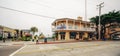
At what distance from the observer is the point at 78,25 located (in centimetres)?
3984

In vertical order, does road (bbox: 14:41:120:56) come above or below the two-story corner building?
below

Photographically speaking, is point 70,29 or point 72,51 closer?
point 72,51

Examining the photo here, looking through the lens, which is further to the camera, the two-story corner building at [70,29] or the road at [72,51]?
the two-story corner building at [70,29]

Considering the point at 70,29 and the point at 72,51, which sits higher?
the point at 70,29

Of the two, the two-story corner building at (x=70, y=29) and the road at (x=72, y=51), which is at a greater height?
the two-story corner building at (x=70, y=29)

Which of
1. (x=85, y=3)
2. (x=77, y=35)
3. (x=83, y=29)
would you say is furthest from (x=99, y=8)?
(x=77, y=35)

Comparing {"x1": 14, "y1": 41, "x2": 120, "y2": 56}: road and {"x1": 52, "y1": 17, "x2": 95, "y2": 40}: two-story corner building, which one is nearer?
{"x1": 14, "y1": 41, "x2": 120, "y2": 56}: road

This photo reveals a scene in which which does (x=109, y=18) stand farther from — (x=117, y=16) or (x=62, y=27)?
(x=62, y=27)

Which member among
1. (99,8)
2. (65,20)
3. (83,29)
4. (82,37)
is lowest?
(82,37)

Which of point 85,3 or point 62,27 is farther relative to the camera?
point 85,3

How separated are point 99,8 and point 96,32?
11.5 m

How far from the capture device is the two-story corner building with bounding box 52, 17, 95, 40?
115 ft

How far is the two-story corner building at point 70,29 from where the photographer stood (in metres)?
35.2

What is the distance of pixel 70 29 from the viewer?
35156 millimetres
